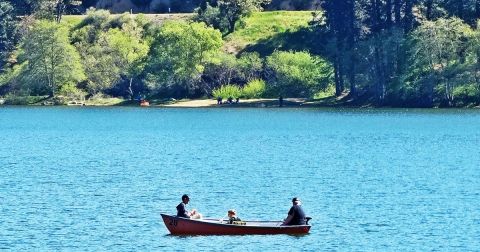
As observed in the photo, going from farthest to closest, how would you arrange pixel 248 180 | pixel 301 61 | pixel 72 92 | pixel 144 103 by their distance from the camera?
1. pixel 72 92
2. pixel 144 103
3. pixel 301 61
4. pixel 248 180

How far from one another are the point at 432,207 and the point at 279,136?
6005 centimetres

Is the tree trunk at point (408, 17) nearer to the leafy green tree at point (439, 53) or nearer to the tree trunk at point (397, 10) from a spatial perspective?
the tree trunk at point (397, 10)

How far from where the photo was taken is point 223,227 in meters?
62.6

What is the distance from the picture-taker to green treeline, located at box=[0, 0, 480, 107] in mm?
167250

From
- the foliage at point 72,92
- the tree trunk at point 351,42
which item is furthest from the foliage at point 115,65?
the tree trunk at point 351,42

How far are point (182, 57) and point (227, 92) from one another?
832 cm

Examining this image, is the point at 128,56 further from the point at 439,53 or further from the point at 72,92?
the point at 439,53

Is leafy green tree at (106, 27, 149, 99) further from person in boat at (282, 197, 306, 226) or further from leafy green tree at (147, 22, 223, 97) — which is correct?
person in boat at (282, 197, 306, 226)

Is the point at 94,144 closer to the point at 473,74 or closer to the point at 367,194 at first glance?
the point at 367,194

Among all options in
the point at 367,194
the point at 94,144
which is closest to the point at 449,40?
the point at 94,144

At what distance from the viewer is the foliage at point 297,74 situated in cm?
18450

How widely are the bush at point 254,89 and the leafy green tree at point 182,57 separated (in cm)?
714

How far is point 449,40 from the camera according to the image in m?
166

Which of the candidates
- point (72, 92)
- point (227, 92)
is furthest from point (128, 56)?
point (227, 92)
